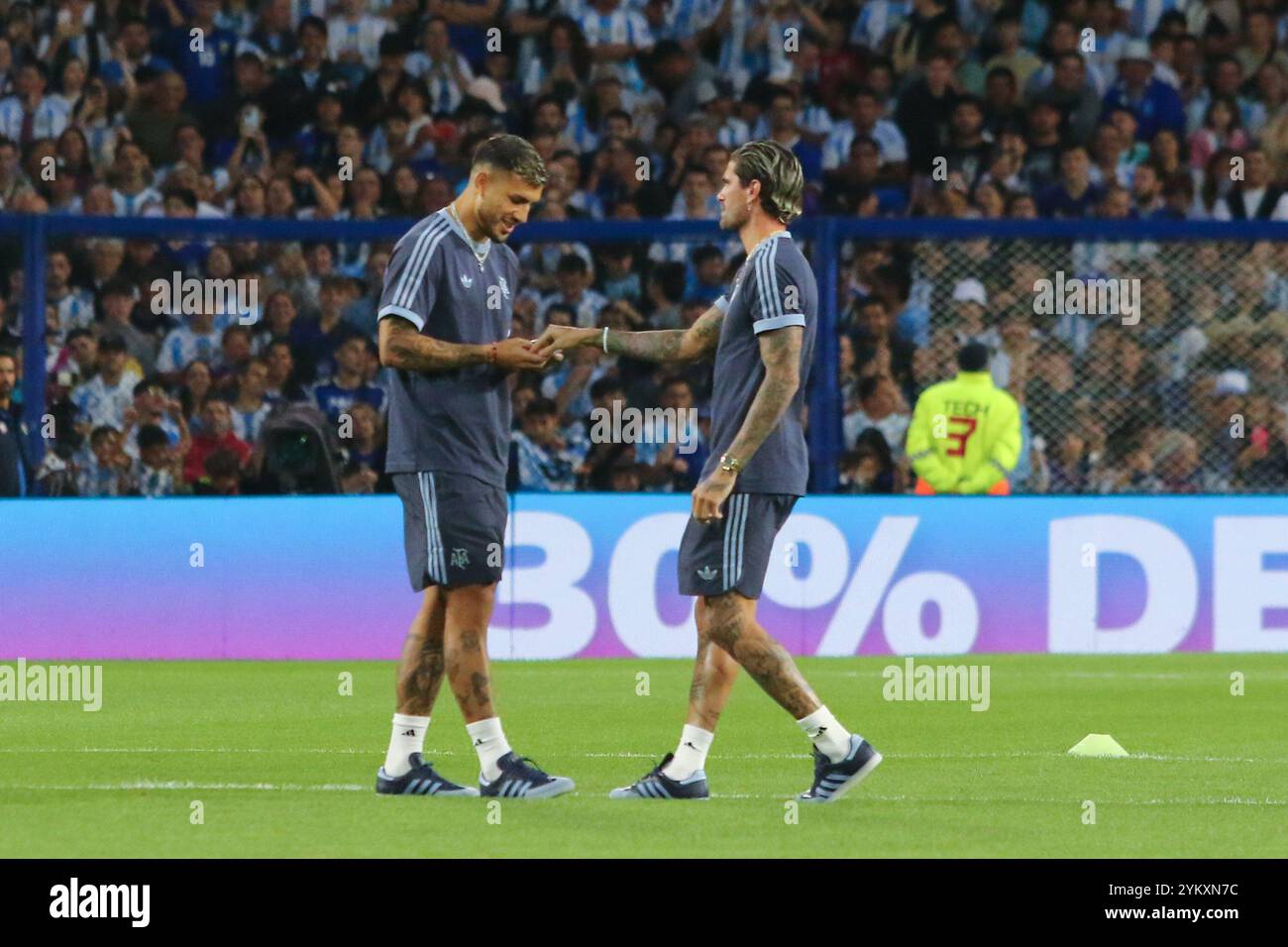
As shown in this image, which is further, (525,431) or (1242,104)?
(1242,104)

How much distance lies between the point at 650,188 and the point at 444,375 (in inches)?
404

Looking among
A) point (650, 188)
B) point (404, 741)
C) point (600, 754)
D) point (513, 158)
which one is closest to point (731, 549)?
point (404, 741)

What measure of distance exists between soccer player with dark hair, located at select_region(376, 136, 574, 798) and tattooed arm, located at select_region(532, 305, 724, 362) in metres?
0.30

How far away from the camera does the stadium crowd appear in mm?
15242

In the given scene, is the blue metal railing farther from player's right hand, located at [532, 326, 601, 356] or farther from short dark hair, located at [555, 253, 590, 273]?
player's right hand, located at [532, 326, 601, 356]

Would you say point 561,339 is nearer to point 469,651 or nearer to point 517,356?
point 517,356

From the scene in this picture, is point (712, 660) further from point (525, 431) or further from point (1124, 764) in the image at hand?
point (525, 431)

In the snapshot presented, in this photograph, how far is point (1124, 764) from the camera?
373 inches

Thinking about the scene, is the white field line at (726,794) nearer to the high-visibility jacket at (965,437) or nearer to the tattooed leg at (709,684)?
the tattooed leg at (709,684)

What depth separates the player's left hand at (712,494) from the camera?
26.1ft

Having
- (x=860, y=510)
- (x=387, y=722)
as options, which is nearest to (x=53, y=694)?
(x=387, y=722)

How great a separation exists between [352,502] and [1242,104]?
9.11m

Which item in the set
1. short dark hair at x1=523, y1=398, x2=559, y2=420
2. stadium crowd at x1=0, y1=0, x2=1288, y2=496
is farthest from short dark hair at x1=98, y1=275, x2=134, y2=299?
short dark hair at x1=523, y1=398, x2=559, y2=420

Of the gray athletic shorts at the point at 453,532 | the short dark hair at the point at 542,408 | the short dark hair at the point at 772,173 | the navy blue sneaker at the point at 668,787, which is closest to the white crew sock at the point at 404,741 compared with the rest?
the gray athletic shorts at the point at 453,532
